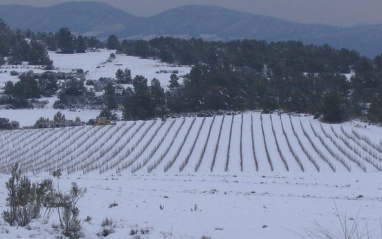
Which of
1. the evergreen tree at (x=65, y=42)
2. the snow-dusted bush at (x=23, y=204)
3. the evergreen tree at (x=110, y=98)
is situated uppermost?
the evergreen tree at (x=65, y=42)

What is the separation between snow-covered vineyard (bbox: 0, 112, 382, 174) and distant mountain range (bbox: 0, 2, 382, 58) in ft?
389

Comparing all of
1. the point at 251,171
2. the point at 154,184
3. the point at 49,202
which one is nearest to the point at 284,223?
the point at 49,202

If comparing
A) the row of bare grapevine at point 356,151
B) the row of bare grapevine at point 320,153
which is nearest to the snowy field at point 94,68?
the row of bare grapevine at point 320,153

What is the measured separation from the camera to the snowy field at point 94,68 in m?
41.9

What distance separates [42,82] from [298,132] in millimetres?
32814

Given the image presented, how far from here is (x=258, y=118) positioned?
3061 cm

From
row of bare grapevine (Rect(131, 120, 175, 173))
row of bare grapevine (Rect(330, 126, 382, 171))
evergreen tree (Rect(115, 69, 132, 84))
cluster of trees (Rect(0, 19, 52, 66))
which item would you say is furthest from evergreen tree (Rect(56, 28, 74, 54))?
row of bare grapevine (Rect(330, 126, 382, 171))

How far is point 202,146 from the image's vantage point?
76.4ft

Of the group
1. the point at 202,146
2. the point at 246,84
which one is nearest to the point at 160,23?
the point at 246,84

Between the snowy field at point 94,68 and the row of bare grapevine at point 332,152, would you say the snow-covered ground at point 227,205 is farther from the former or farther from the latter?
the snowy field at point 94,68

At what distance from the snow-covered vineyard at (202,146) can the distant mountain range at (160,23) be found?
11871cm

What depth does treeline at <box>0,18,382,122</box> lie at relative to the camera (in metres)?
35.5

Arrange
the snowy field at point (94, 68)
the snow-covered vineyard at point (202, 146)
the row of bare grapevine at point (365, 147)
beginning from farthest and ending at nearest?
the snowy field at point (94, 68) < the row of bare grapevine at point (365, 147) < the snow-covered vineyard at point (202, 146)

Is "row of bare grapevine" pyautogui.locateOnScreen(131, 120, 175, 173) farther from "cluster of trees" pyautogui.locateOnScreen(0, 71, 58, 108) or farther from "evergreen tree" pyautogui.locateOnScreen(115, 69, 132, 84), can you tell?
"evergreen tree" pyautogui.locateOnScreen(115, 69, 132, 84)
